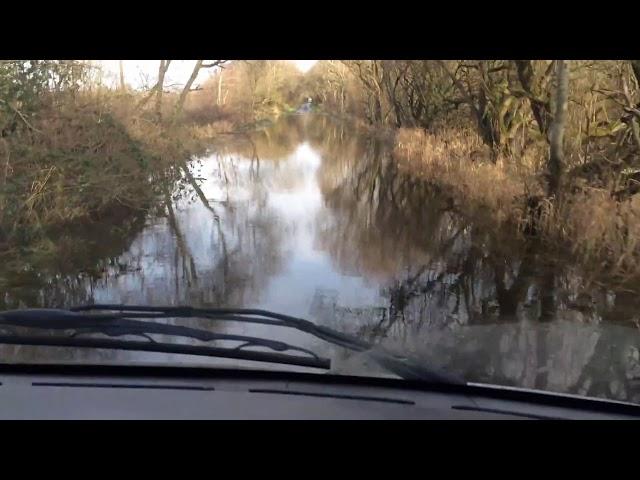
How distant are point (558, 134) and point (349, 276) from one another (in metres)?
5.41

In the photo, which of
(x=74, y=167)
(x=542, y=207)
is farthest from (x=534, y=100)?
(x=74, y=167)

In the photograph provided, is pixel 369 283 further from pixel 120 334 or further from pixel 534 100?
pixel 534 100

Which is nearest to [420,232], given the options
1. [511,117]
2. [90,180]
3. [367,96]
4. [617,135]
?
[617,135]

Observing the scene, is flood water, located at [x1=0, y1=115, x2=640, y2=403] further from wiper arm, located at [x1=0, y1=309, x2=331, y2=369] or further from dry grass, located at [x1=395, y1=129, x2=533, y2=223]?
dry grass, located at [x1=395, y1=129, x2=533, y2=223]

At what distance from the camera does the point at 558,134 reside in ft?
35.8

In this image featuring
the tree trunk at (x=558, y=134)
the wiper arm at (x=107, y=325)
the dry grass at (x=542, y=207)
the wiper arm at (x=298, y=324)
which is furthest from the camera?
the tree trunk at (x=558, y=134)

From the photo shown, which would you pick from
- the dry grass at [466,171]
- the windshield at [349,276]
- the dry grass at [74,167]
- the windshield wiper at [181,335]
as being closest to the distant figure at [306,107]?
the dry grass at [466,171]

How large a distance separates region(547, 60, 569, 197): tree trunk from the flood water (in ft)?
4.05

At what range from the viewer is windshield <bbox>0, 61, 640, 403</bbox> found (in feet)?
11.8

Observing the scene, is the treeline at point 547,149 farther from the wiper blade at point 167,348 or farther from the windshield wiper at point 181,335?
the wiper blade at point 167,348

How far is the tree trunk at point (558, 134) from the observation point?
10516mm

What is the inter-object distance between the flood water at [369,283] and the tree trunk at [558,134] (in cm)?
123

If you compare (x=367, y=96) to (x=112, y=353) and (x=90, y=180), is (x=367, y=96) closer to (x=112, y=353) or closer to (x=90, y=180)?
(x=90, y=180)
